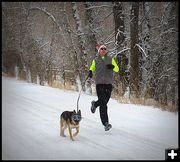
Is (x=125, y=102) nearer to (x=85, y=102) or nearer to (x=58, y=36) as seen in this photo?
(x=85, y=102)

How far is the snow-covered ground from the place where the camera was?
23.7 feet

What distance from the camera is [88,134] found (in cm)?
895

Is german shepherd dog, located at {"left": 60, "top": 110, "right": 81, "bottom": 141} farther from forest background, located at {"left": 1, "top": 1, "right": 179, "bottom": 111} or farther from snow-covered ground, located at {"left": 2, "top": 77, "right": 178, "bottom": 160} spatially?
forest background, located at {"left": 1, "top": 1, "right": 179, "bottom": 111}

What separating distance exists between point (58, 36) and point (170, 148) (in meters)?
15.2

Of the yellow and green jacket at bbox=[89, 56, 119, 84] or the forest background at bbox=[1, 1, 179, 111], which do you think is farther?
the forest background at bbox=[1, 1, 179, 111]

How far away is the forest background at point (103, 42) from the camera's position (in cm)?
1549

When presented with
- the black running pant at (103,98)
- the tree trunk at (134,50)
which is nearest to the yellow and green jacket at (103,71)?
the black running pant at (103,98)

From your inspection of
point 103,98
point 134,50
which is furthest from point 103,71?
point 134,50

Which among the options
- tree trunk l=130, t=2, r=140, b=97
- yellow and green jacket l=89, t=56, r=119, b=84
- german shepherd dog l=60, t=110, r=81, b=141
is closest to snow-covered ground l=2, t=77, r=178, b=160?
german shepherd dog l=60, t=110, r=81, b=141

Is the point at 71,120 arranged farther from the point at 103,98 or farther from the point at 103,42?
the point at 103,42

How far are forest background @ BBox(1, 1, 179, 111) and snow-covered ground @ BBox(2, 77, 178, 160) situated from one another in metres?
1.45

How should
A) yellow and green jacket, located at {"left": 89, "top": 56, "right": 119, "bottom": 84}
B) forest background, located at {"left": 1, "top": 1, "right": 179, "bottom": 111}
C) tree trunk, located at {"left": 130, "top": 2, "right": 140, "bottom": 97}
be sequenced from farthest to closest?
forest background, located at {"left": 1, "top": 1, "right": 179, "bottom": 111} < tree trunk, located at {"left": 130, "top": 2, "right": 140, "bottom": 97} < yellow and green jacket, located at {"left": 89, "top": 56, "right": 119, "bottom": 84}

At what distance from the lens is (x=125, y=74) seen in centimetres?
1593

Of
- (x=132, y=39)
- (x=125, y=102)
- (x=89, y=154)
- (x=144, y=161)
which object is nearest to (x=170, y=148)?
(x=144, y=161)
